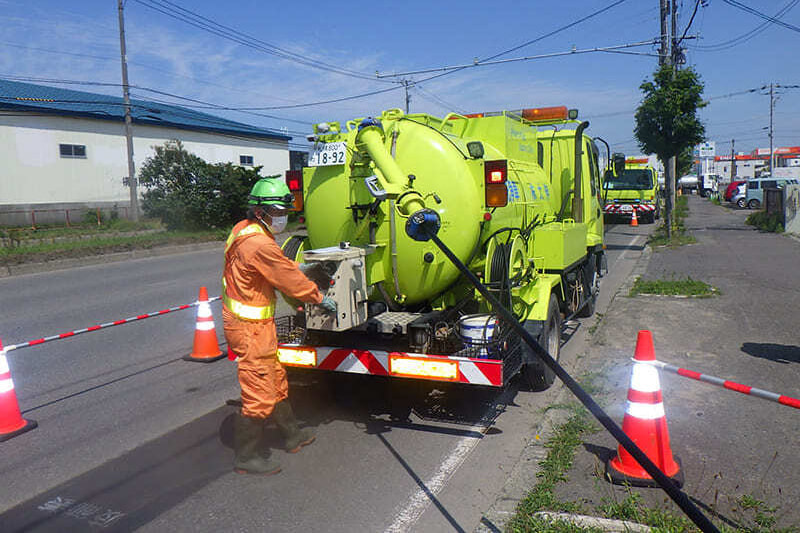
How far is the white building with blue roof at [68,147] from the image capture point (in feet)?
86.5

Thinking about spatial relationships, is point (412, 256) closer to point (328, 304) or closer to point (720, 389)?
point (328, 304)

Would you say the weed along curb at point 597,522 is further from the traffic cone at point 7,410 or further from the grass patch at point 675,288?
the grass patch at point 675,288

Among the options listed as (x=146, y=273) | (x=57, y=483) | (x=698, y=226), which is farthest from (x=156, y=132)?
(x=57, y=483)

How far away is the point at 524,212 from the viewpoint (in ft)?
19.7

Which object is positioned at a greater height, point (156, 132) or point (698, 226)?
point (156, 132)

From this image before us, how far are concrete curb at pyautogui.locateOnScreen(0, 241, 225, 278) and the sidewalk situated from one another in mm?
13482

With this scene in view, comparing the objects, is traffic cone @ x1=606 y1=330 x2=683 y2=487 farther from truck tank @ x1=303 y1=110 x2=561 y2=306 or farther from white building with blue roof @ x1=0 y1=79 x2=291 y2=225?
white building with blue roof @ x1=0 y1=79 x2=291 y2=225

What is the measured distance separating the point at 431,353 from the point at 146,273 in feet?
36.6

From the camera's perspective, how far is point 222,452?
4.50 metres

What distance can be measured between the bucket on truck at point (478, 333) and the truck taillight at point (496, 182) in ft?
3.10

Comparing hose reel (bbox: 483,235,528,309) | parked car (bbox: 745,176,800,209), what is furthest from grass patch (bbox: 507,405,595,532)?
parked car (bbox: 745,176,800,209)

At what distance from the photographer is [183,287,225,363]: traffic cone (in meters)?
6.84

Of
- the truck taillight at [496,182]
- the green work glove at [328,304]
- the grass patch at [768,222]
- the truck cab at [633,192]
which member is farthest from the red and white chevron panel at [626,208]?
the green work glove at [328,304]

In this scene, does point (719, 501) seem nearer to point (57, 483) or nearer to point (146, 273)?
point (57, 483)
